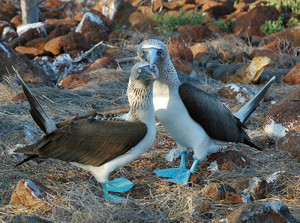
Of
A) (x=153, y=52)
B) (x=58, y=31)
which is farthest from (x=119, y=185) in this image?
(x=58, y=31)

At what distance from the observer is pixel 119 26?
11695 millimetres

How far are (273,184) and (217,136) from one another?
710 mm

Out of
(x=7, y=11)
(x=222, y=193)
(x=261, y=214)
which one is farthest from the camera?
(x=7, y=11)

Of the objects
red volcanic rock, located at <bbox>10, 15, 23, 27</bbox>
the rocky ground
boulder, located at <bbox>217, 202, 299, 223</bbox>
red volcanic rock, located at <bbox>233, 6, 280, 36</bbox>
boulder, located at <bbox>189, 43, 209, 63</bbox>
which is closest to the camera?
boulder, located at <bbox>217, 202, 299, 223</bbox>

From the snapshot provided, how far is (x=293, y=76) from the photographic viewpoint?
7.56 metres

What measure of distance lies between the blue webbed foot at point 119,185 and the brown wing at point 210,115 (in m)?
0.80

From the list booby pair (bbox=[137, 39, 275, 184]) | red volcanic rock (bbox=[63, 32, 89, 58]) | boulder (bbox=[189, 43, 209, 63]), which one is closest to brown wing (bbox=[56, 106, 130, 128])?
booby pair (bbox=[137, 39, 275, 184])

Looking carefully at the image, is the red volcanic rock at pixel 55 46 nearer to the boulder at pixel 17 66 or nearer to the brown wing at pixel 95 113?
the boulder at pixel 17 66

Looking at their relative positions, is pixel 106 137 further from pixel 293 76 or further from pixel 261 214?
pixel 293 76

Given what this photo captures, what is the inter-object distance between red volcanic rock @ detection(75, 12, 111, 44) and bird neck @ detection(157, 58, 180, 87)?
6.02 metres

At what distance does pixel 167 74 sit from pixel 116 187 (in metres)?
1.05

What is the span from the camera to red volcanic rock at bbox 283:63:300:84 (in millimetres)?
7505

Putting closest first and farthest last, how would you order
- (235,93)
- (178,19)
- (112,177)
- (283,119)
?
(112,177)
(283,119)
(235,93)
(178,19)

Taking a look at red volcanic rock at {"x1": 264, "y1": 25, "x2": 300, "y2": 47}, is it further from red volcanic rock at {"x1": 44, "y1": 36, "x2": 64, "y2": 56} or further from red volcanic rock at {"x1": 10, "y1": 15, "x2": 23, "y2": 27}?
red volcanic rock at {"x1": 10, "y1": 15, "x2": 23, "y2": 27}
